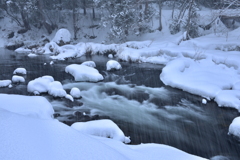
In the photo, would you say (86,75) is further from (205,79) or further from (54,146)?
(54,146)

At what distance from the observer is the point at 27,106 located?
4.65 metres

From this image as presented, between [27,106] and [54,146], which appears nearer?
[54,146]

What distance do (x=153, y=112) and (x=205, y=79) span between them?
10.2ft

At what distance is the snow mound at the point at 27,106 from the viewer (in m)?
4.31

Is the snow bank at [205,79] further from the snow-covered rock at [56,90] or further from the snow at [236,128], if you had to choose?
the snow-covered rock at [56,90]

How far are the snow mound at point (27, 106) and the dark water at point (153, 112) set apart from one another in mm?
778

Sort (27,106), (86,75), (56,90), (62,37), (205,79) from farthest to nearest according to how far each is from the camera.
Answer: (62,37), (86,75), (205,79), (56,90), (27,106)

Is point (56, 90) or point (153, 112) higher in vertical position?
point (56, 90)

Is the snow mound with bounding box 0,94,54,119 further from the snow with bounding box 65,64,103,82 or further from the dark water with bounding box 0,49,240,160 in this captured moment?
the snow with bounding box 65,64,103,82

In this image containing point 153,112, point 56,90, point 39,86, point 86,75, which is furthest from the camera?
point 86,75

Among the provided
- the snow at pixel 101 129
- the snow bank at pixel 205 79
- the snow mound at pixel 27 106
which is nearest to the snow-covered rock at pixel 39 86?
the snow mound at pixel 27 106

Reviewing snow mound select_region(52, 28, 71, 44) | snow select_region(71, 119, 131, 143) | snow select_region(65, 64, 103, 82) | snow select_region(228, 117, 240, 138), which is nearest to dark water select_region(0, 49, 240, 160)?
snow select_region(228, 117, 240, 138)

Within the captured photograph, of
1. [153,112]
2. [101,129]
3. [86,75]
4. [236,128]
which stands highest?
[86,75]

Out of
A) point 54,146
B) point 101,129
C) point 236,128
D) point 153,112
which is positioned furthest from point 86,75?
point 54,146
